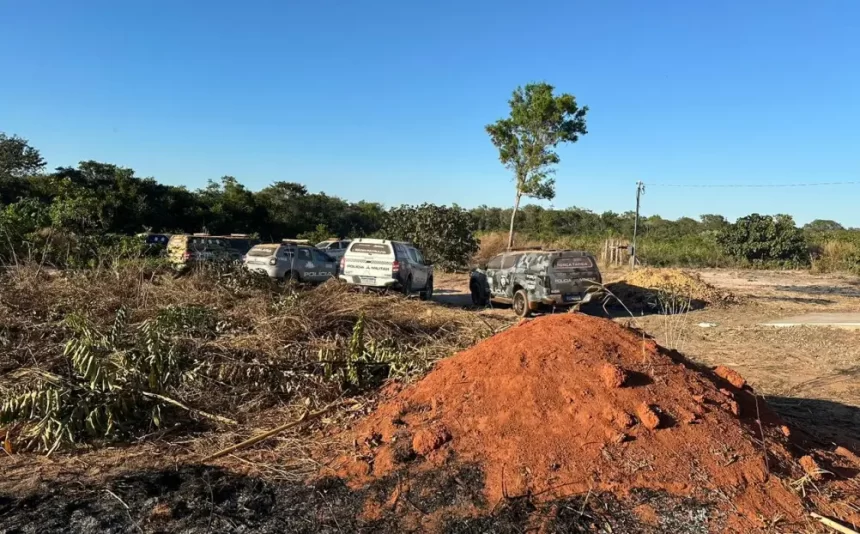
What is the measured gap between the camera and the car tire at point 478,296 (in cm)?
1575

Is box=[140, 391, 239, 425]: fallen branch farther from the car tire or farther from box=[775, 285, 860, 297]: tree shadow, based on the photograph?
box=[775, 285, 860, 297]: tree shadow

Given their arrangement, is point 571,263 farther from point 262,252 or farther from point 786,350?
point 262,252

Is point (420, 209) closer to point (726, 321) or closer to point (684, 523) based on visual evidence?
point (726, 321)

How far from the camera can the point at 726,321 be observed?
543 inches

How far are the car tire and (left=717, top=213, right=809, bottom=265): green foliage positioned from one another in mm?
27208

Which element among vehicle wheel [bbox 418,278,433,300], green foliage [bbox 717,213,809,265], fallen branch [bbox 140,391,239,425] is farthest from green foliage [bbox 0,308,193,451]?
green foliage [bbox 717,213,809,265]

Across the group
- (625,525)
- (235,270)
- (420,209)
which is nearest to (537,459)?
(625,525)

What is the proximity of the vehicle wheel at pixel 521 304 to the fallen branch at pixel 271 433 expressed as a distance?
28.5 feet

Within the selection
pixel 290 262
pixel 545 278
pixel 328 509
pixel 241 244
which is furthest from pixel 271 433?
pixel 241 244

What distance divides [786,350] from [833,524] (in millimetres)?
7748

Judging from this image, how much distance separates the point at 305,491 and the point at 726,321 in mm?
12741

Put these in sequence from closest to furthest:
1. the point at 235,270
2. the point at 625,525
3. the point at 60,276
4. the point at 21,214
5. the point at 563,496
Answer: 1. the point at 625,525
2. the point at 563,496
3. the point at 60,276
4. the point at 235,270
5. the point at 21,214

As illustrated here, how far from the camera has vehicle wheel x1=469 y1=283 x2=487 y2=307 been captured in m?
15.8

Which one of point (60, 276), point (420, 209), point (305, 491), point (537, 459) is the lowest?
point (305, 491)
